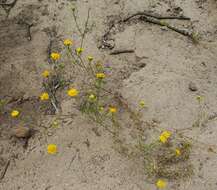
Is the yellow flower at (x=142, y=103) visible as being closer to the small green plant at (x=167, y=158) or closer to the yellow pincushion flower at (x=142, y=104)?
the yellow pincushion flower at (x=142, y=104)

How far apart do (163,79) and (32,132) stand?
1256 millimetres

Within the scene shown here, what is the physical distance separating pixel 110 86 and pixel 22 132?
88cm

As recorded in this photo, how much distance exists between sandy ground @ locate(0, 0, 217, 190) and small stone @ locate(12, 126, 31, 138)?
0.05 metres

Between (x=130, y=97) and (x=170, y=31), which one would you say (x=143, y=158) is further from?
(x=170, y=31)

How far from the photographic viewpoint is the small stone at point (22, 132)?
283cm

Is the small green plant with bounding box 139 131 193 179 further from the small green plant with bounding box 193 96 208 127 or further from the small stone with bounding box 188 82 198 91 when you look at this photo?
the small stone with bounding box 188 82 198 91

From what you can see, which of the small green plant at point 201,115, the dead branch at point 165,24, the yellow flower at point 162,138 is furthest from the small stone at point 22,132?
the dead branch at point 165,24

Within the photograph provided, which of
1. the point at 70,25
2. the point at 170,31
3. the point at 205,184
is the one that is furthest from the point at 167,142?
the point at 70,25

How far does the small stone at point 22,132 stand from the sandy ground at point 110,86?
5cm

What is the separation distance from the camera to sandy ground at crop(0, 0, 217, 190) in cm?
264

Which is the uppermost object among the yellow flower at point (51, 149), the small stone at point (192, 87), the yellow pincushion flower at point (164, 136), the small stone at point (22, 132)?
the small stone at point (192, 87)

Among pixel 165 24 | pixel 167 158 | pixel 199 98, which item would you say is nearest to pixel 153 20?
pixel 165 24

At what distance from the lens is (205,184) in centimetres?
259

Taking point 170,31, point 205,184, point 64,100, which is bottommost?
point 205,184
